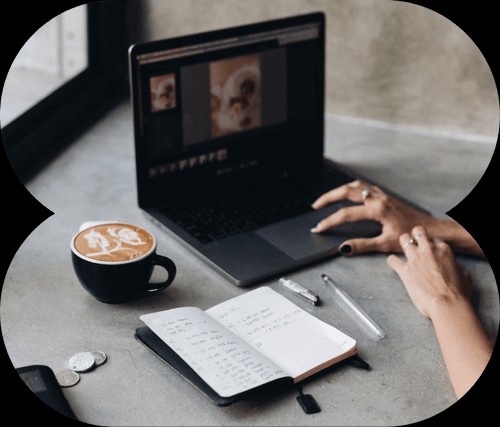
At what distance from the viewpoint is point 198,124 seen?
1.56 m

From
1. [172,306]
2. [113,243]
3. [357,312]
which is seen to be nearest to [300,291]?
[357,312]

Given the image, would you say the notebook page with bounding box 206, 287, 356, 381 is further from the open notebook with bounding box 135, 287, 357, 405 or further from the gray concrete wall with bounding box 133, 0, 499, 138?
the gray concrete wall with bounding box 133, 0, 499, 138

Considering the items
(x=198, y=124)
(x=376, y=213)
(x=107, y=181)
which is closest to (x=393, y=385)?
(x=376, y=213)

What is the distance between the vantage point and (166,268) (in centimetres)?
127

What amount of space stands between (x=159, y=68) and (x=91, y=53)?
0.86 meters

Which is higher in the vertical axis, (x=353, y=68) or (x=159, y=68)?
(x=159, y=68)

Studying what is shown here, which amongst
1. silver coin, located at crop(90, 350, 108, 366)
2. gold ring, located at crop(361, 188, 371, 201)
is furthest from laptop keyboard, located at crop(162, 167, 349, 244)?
silver coin, located at crop(90, 350, 108, 366)

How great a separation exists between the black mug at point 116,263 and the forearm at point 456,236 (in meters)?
0.52

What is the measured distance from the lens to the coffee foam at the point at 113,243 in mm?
1221

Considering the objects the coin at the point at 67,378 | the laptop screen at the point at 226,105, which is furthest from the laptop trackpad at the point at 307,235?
the coin at the point at 67,378

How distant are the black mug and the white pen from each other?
0.28m

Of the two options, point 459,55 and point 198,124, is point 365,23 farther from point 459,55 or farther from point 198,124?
point 198,124

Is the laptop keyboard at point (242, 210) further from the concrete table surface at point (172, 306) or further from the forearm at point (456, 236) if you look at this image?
the forearm at point (456, 236)

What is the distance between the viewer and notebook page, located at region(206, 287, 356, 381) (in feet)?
3.63
